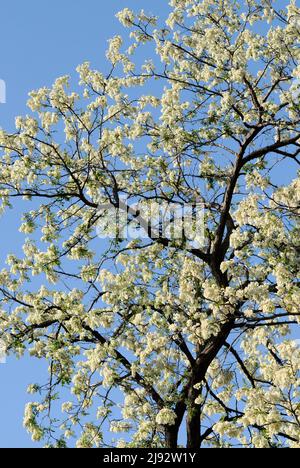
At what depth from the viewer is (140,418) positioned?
13.8m

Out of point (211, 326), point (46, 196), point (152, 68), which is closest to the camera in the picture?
point (211, 326)

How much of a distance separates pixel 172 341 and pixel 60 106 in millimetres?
4852

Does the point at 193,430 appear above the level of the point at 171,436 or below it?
above

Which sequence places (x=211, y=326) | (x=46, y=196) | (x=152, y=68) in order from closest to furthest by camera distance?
(x=211, y=326), (x=46, y=196), (x=152, y=68)

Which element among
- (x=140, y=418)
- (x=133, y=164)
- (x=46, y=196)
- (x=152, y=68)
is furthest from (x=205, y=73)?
(x=140, y=418)

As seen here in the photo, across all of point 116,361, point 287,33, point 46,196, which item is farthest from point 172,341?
point 287,33

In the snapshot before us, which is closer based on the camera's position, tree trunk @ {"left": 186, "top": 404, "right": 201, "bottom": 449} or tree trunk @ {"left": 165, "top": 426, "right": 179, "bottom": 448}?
tree trunk @ {"left": 165, "top": 426, "right": 179, "bottom": 448}

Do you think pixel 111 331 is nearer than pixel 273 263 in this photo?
No

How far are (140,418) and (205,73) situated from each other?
6.51 meters

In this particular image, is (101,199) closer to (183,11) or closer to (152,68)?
(152,68)

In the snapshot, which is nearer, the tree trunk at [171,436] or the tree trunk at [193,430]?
the tree trunk at [171,436]

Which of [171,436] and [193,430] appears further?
[193,430]

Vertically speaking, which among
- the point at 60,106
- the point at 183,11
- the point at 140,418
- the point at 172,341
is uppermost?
the point at 183,11

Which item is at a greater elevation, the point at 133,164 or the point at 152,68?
the point at 152,68
